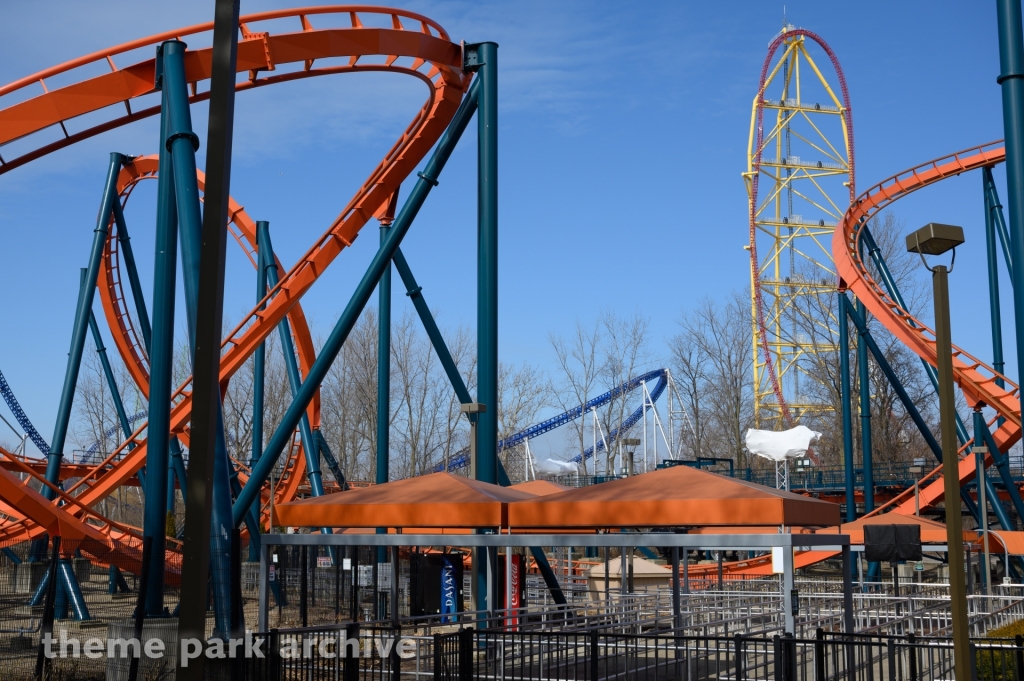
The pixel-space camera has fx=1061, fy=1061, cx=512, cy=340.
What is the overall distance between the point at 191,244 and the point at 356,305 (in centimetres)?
423

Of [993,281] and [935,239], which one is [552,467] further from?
[935,239]

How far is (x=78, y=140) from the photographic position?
50.8 ft

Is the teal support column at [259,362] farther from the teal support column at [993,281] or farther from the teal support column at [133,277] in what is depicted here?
the teal support column at [993,281]

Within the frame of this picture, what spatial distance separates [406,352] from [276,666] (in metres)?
41.1

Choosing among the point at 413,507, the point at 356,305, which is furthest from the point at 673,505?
the point at 356,305

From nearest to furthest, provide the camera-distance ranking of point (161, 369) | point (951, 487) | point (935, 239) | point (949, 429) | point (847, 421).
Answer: point (951, 487)
point (949, 429)
point (935, 239)
point (161, 369)
point (847, 421)

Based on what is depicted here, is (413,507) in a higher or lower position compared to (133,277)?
lower

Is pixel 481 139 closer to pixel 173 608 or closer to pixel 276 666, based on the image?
pixel 173 608

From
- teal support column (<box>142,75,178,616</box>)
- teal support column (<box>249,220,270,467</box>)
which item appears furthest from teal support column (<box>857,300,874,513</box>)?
teal support column (<box>142,75,178,616</box>)

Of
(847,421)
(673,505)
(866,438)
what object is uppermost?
(847,421)

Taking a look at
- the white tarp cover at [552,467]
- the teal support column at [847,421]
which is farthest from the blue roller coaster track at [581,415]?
the teal support column at [847,421]

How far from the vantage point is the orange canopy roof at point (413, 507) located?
1261 centimetres

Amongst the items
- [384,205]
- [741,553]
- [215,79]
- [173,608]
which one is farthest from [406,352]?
[215,79]

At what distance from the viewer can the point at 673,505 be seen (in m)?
11.4
